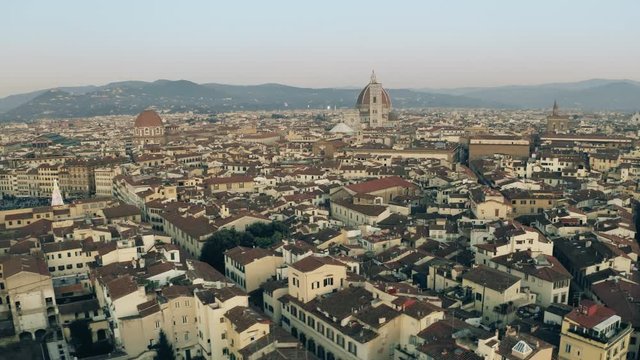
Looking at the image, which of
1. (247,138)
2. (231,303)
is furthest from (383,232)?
(247,138)

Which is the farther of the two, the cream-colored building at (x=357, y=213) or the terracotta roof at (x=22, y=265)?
the cream-colored building at (x=357, y=213)

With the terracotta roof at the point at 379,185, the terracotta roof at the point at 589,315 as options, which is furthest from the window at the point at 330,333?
the terracotta roof at the point at 379,185

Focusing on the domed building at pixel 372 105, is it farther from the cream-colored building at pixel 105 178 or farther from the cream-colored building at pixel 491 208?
the cream-colored building at pixel 491 208

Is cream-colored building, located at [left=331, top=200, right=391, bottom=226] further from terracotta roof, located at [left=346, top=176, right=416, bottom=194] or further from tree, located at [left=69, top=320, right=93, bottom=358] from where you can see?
tree, located at [left=69, top=320, right=93, bottom=358]

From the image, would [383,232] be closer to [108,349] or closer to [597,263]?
[597,263]

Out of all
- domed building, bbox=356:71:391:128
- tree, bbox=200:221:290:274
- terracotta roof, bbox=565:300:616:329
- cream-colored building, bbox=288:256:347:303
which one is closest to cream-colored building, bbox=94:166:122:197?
tree, bbox=200:221:290:274

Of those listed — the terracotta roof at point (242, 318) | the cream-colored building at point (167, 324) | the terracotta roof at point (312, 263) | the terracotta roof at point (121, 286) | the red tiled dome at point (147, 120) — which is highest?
the red tiled dome at point (147, 120)
